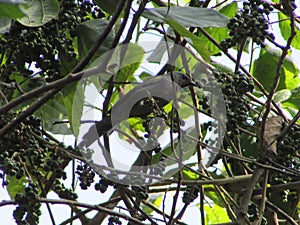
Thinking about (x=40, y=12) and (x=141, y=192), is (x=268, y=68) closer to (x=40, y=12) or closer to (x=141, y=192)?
(x=141, y=192)

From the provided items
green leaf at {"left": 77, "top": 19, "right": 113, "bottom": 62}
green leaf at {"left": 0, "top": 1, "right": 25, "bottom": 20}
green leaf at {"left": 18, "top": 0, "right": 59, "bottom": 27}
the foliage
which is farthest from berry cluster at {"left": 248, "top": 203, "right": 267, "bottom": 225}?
green leaf at {"left": 0, "top": 1, "right": 25, "bottom": 20}

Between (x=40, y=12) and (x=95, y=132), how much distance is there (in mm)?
275

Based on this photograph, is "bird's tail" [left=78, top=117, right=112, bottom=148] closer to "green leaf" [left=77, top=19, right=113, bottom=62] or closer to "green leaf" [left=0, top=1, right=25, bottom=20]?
"green leaf" [left=77, top=19, right=113, bottom=62]

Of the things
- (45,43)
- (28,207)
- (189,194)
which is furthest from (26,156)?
(189,194)

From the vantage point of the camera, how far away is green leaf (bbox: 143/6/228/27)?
3.55 ft

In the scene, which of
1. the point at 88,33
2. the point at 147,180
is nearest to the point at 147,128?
the point at 147,180

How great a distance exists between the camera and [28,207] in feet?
3.74

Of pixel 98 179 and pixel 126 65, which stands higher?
pixel 126 65

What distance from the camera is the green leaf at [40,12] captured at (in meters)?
1.06

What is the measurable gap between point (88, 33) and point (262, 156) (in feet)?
1.25

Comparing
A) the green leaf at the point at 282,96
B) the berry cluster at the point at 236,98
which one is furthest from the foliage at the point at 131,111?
the green leaf at the point at 282,96

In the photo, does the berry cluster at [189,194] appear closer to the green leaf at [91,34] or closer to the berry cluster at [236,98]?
the berry cluster at [236,98]

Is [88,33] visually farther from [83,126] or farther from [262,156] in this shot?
[262,156]

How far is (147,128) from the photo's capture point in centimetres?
126
